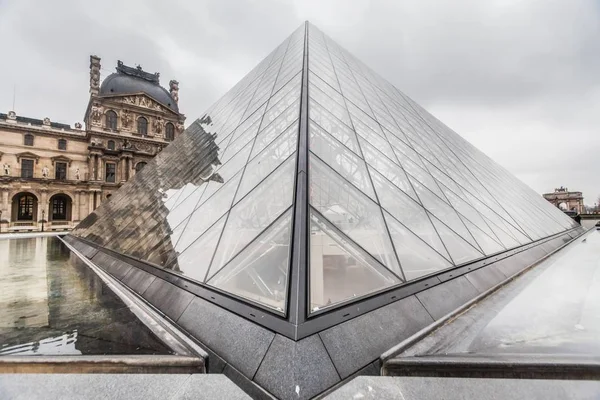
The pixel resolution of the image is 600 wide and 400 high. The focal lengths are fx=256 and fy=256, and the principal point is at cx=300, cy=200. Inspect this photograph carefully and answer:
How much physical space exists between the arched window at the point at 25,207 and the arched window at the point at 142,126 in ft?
54.6

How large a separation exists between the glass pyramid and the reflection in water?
2.48 feet

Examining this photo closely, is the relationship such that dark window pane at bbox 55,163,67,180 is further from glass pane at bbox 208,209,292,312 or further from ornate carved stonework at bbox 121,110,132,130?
glass pane at bbox 208,209,292,312

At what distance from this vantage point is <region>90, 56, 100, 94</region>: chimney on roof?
Result: 134 ft

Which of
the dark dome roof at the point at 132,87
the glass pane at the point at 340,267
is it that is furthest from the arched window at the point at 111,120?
the glass pane at the point at 340,267

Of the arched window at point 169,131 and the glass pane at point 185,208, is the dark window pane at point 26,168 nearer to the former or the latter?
the arched window at point 169,131

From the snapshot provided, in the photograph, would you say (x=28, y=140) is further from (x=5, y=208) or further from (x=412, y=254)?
(x=412, y=254)

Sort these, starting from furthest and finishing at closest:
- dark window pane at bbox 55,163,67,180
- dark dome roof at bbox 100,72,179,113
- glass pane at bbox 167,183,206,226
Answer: dark dome roof at bbox 100,72,179,113 < dark window pane at bbox 55,163,67,180 < glass pane at bbox 167,183,206,226

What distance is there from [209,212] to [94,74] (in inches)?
2090

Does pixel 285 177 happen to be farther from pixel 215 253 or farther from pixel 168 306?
pixel 168 306

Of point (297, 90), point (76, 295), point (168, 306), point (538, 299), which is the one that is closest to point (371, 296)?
point (168, 306)

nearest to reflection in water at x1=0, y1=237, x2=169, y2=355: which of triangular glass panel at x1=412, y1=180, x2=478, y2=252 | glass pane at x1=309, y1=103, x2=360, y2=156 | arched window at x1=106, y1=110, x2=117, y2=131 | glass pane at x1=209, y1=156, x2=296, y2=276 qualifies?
glass pane at x1=209, y1=156, x2=296, y2=276

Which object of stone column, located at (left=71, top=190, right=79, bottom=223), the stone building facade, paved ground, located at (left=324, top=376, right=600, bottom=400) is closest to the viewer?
paved ground, located at (left=324, top=376, right=600, bottom=400)

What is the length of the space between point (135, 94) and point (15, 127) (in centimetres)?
1541

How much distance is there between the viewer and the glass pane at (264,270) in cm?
238
